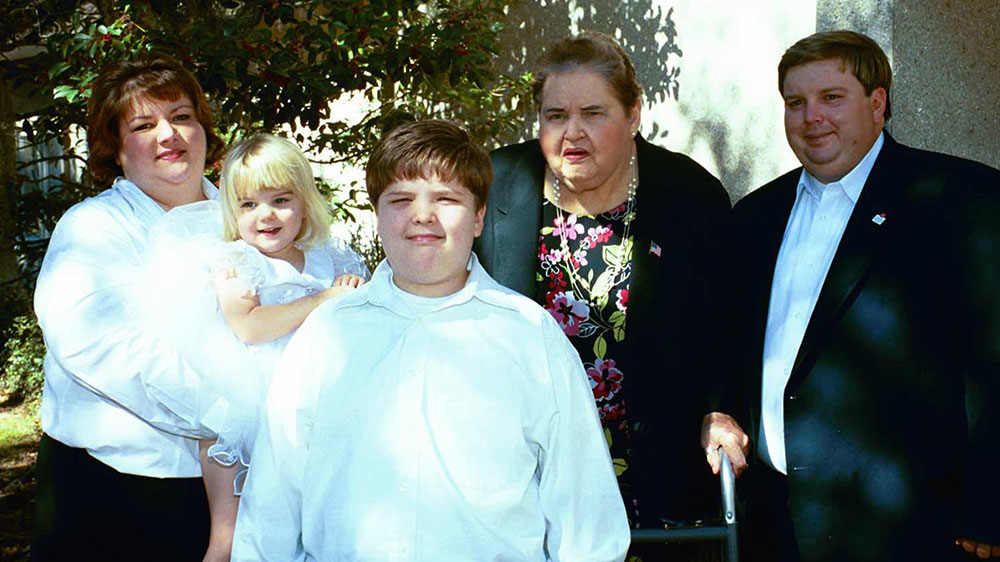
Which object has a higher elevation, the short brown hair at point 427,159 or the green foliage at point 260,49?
the green foliage at point 260,49

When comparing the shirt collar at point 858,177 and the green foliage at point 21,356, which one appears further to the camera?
the green foliage at point 21,356

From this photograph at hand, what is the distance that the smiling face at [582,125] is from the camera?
9.44 feet

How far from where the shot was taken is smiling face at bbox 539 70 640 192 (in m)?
2.88

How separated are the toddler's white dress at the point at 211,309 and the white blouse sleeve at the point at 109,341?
0.12 feet

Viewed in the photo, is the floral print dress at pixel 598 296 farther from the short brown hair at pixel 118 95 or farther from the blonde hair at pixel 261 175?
the short brown hair at pixel 118 95

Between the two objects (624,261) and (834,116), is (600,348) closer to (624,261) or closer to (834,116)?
(624,261)

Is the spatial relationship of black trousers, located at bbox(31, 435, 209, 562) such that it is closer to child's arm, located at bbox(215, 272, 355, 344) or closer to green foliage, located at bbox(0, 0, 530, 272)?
child's arm, located at bbox(215, 272, 355, 344)

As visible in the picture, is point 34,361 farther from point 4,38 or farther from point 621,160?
point 621,160

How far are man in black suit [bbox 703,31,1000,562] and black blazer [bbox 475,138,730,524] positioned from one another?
128 millimetres

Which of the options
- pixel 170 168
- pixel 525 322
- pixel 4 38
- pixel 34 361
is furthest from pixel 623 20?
pixel 34 361

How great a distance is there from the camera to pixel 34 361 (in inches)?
359

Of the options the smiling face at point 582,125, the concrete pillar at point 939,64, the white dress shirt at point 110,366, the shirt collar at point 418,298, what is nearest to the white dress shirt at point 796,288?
the smiling face at point 582,125

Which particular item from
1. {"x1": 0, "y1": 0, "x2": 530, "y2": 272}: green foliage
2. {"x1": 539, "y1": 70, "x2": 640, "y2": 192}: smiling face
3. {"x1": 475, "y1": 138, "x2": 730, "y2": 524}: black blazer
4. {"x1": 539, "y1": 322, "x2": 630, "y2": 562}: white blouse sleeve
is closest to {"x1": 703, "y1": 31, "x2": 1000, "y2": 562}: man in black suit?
{"x1": 475, "y1": 138, "x2": 730, "y2": 524}: black blazer

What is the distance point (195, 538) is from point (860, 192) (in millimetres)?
2072
